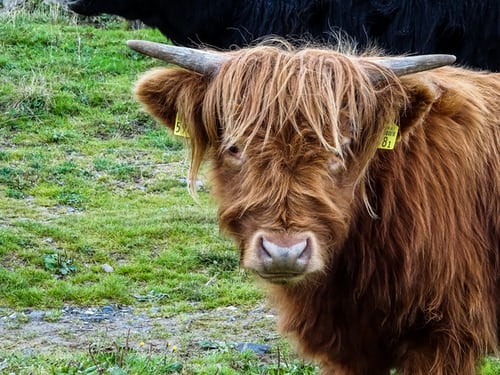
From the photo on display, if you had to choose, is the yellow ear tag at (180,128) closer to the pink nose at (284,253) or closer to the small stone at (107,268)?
the pink nose at (284,253)

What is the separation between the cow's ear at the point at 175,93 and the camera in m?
3.55

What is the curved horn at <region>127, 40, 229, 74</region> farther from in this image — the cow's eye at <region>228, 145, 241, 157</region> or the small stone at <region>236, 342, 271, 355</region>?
the small stone at <region>236, 342, 271, 355</region>

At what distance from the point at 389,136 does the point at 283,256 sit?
72 centimetres

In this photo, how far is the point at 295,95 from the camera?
10.8 feet

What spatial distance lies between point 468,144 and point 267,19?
352cm

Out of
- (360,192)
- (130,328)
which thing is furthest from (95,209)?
(360,192)

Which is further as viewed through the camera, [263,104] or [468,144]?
[468,144]

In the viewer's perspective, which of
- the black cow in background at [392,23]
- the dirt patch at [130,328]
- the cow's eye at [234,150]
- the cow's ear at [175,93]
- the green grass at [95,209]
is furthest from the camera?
the black cow in background at [392,23]

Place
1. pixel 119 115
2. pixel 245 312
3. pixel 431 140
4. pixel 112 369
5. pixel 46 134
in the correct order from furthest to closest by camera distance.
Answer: pixel 119 115 < pixel 46 134 < pixel 245 312 < pixel 112 369 < pixel 431 140

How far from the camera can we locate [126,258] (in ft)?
23.0

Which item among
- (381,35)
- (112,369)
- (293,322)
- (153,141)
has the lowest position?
(153,141)

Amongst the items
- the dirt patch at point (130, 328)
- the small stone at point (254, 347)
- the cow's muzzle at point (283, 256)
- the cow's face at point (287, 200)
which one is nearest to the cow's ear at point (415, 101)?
the cow's face at point (287, 200)

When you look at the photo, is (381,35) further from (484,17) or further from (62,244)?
(62,244)

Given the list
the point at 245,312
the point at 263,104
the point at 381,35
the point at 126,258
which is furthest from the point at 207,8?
the point at 263,104
